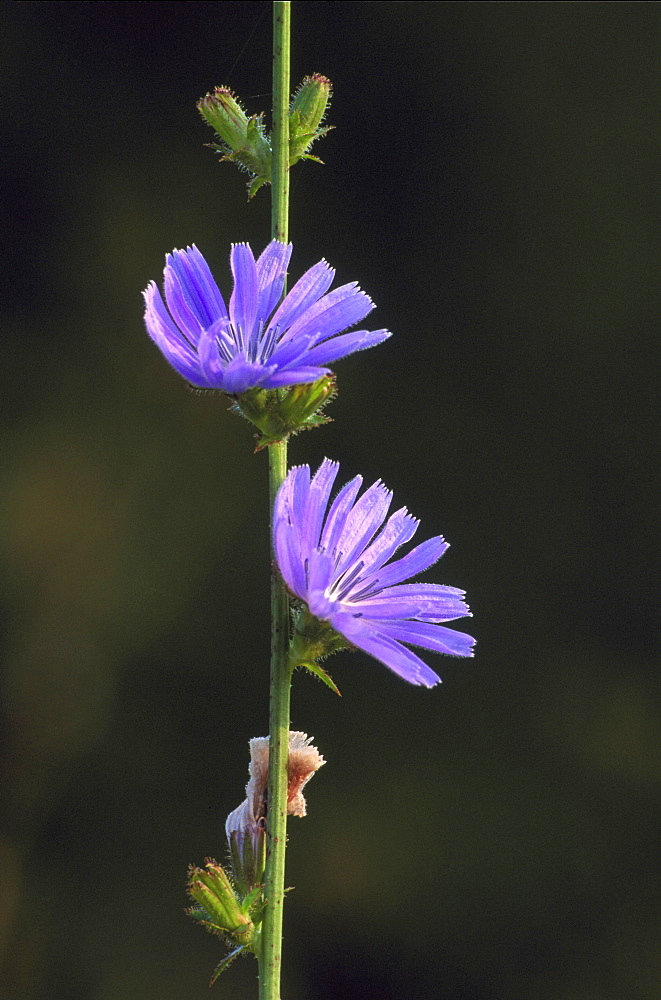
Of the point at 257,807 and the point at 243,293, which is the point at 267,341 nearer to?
the point at 243,293

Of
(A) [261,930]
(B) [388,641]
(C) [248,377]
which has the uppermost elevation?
(C) [248,377]

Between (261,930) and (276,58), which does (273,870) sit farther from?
(276,58)

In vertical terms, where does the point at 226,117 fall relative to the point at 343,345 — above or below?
above

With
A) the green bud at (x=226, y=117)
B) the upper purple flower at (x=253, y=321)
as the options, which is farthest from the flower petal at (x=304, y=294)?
the green bud at (x=226, y=117)

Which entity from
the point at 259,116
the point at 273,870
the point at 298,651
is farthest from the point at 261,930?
the point at 259,116

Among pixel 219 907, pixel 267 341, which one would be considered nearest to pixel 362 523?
pixel 267 341

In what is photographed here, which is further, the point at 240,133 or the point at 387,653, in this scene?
the point at 240,133

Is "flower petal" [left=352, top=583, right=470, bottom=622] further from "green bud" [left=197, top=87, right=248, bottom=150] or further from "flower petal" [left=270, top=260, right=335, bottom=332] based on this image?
"green bud" [left=197, top=87, right=248, bottom=150]

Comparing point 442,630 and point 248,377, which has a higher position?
point 248,377
